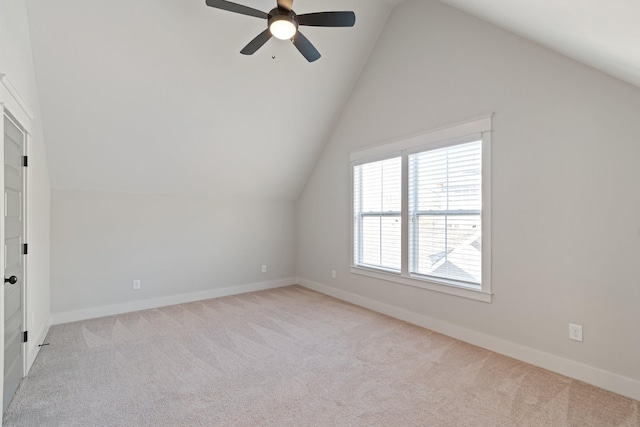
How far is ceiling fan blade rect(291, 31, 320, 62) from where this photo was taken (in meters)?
2.73

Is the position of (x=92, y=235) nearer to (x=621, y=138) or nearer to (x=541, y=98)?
(x=541, y=98)

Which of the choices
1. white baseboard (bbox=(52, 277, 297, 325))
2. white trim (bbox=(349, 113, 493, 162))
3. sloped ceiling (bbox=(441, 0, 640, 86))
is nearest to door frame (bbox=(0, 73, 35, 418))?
white baseboard (bbox=(52, 277, 297, 325))

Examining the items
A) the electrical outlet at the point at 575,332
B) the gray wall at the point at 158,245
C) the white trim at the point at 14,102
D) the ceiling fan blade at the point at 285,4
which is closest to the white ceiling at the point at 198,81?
the gray wall at the point at 158,245

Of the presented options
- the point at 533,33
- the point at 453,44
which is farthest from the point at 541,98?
the point at 453,44

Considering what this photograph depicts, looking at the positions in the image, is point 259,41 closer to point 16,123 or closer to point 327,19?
point 327,19

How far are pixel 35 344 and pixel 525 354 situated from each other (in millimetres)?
4537

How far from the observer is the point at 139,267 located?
14.8ft

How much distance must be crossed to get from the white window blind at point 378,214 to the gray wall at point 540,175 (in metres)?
0.45

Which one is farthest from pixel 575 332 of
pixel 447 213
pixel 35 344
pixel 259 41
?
pixel 35 344

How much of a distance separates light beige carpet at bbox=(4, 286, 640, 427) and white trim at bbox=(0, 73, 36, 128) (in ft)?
6.81

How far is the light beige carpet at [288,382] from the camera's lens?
83.3 inches

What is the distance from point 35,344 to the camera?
305cm

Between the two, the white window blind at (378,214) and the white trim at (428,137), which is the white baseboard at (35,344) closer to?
the white window blind at (378,214)

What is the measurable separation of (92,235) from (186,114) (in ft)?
6.61
